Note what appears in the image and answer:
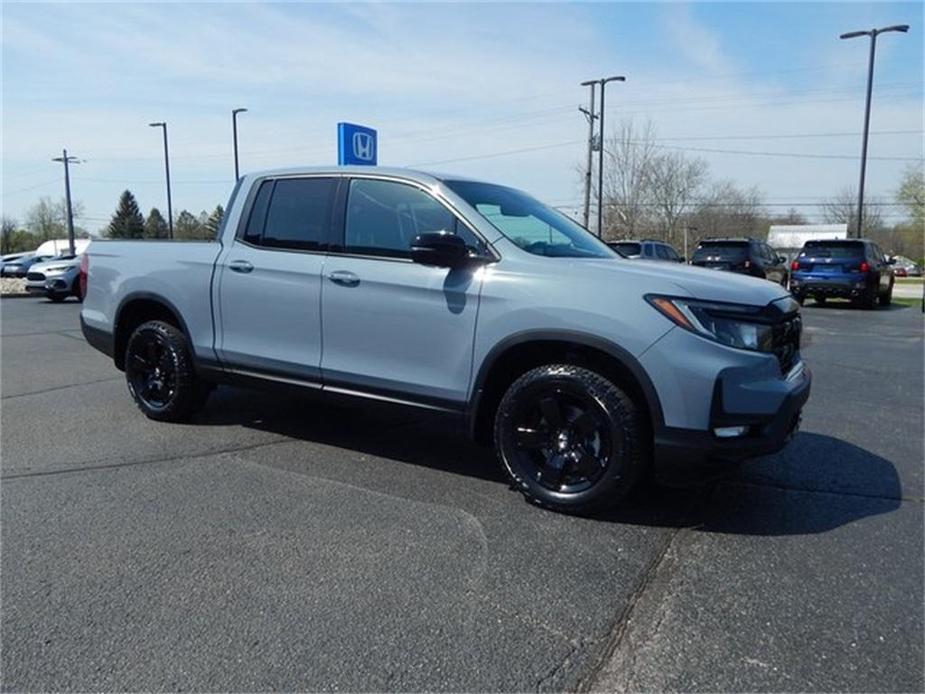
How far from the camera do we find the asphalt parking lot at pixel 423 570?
2.44m

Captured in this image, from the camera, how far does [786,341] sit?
380 cm

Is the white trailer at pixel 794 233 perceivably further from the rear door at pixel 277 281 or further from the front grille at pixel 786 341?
the rear door at pixel 277 281

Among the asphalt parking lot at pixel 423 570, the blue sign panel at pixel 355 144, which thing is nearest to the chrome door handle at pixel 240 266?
the asphalt parking lot at pixel 423 570

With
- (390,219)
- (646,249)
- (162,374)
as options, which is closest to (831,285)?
(646,249)

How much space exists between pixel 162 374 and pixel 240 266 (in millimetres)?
1256

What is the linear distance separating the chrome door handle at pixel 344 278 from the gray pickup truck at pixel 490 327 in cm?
1

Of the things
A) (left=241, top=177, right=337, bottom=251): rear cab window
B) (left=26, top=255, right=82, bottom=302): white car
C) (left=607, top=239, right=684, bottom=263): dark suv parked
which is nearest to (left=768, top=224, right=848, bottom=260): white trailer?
(left=607, top=239, right=684, bottom=263): dark suv parked

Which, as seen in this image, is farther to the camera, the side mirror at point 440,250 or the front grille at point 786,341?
the side mirror at point 440,250

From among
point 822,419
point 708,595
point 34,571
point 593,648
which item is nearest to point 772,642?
point 708,595

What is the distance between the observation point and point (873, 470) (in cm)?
457

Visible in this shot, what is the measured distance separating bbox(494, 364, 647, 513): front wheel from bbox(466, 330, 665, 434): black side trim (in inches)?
4.9

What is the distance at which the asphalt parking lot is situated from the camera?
2.44m

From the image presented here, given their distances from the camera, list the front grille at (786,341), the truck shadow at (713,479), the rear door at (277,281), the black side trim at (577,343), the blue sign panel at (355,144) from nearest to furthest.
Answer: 1. the black side trim at (577,343)
2. the front grille at (786,341)
3. the truck shadow at (713,479)
4. the rear door at (277,281)
5. the blue sign panel at (355,144)

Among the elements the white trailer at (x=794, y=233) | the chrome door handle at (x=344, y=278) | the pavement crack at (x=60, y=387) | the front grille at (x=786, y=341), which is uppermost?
the white trailer at (x=794, y=233)
